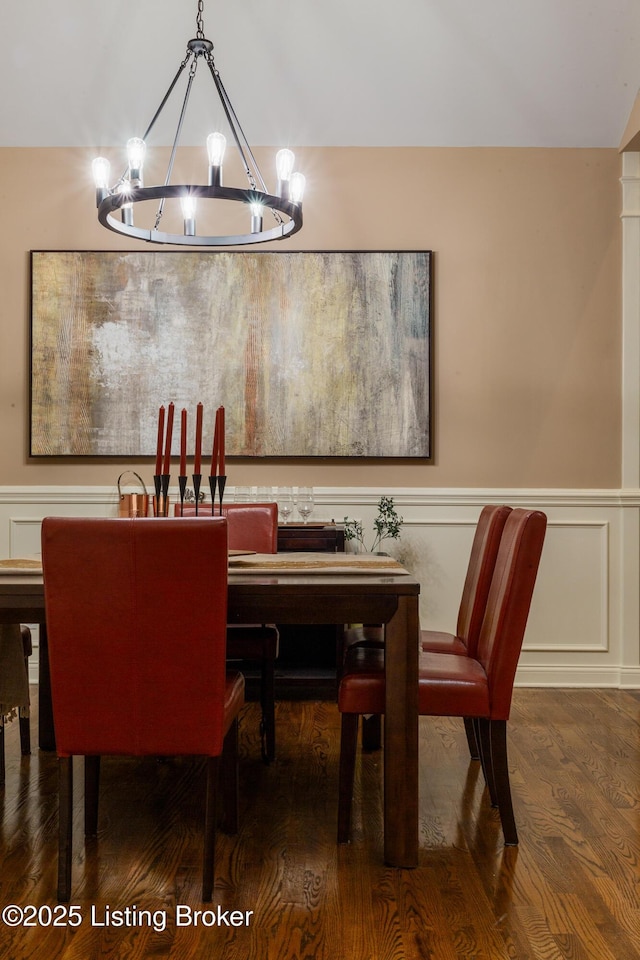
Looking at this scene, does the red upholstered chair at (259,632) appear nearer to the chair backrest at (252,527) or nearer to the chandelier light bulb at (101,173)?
the chair backrest at (252,527)

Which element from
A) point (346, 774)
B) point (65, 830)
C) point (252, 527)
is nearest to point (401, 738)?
point (346, 774)

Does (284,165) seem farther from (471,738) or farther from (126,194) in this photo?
(471,738)

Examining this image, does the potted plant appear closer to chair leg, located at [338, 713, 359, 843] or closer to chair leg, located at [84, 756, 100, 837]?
chair leg, located at [338, 713, 359, 843]

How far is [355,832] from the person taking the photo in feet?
7.60

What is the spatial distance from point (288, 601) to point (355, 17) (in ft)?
9.91

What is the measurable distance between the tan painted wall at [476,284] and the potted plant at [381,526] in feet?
0.55

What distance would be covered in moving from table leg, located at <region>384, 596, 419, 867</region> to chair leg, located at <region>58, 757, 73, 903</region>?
2.54ft

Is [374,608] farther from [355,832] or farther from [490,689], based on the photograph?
[355,832]

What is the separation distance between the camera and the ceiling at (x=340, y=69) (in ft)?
12.5

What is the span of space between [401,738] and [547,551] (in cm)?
242

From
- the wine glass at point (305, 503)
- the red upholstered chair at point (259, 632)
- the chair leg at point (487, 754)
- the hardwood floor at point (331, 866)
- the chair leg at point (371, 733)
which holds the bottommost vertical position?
the hardwood floor at point (331, 866)

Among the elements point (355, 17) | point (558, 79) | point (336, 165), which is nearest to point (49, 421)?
point (336, 165)

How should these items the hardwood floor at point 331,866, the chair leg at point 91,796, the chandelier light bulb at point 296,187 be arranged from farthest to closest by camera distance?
1. the chandelier light bulb at point 296,187
2. the chair leg at point 91,796
3. the hardwood floor at point 331,866

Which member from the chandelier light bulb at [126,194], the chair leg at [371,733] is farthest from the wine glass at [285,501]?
the chandelier light bulb at [126,194]
